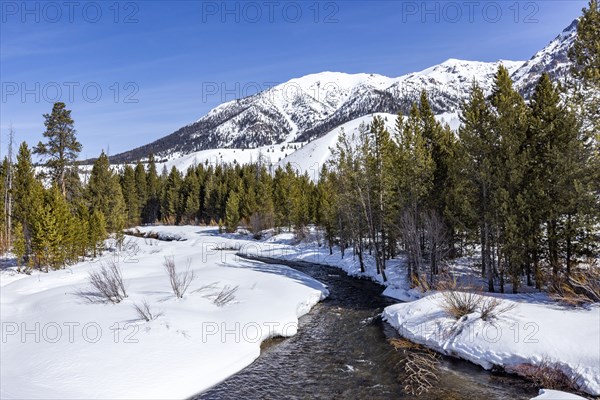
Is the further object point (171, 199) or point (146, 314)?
point (171, 199)

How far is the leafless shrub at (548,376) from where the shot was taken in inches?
409

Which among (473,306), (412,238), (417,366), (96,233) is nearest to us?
(417,366)

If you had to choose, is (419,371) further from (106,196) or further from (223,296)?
(106,196)

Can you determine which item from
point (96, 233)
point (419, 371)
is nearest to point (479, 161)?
point (419, 371)

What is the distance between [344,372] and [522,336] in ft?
21.2

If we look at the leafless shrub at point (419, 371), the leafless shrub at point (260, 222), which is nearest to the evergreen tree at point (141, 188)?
the leafless shrub at point (260, 222)

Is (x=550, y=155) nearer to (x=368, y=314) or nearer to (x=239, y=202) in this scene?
(x=368, y=314)

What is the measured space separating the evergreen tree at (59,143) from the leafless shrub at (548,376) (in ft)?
136

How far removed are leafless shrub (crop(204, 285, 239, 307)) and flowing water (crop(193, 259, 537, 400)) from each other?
13.1 ft

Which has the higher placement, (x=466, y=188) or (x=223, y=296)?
(x=466, y=188)

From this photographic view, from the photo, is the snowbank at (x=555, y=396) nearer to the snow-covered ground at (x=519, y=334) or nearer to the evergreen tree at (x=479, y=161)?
the snow-covered ground at (x=519, y=334)

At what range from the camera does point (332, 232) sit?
132 feet

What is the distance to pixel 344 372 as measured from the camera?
12.5 metres

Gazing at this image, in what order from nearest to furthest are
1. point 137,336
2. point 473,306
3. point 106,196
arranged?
point 137,336
point 473,306
point 106,196
